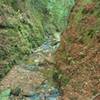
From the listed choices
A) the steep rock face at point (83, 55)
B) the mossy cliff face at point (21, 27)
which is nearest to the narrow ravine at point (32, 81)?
the mossy cliff face at point (21, 27)

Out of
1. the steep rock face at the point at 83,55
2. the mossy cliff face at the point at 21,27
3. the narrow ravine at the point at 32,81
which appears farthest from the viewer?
the mossy cliff face at the point at 21,27

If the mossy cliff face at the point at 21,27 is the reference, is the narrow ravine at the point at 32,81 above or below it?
below

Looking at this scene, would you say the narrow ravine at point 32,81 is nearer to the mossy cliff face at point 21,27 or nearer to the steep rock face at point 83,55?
the mossy cliff face at point 21,27

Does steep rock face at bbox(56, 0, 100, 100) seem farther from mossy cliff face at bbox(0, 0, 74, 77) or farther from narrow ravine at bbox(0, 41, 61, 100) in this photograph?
mossy cliff face at bbox(0, 0, 74, 77)

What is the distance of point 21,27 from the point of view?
62.7 ft

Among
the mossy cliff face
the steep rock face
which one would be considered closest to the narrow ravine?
the mossy cliff face

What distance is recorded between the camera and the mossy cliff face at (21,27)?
52.0 ft

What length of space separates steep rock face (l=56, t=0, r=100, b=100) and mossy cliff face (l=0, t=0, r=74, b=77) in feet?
12.6

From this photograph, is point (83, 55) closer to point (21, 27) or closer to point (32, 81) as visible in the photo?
point (32, 81)

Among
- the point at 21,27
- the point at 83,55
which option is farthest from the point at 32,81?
the point at 21,27

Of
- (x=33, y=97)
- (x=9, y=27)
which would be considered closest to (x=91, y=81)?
(x=33, y=97)

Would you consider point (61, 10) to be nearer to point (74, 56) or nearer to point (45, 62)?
point (45, 62)

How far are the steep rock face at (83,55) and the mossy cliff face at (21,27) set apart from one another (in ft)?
12.6

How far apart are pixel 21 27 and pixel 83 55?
9389 mm
